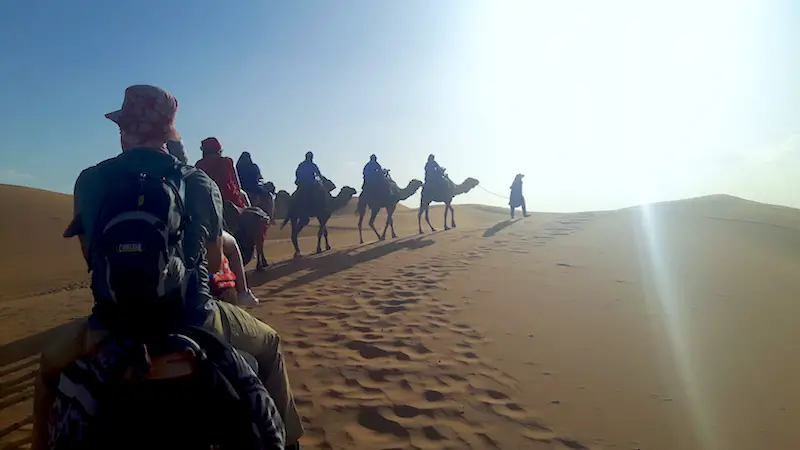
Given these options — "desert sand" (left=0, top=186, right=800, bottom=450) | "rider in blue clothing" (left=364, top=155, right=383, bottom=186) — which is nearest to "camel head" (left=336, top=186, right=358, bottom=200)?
"rider in blue clothing" (left=364, top=155, right=383, bottom=186)

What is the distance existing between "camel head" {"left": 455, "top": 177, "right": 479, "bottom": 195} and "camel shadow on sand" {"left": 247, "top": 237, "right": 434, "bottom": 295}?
6.52 metres

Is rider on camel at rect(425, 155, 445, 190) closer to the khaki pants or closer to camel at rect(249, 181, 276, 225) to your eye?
camel at rect(249, 181, 276, 225)

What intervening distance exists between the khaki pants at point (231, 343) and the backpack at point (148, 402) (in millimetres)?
257

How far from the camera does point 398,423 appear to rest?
4152 millimetres

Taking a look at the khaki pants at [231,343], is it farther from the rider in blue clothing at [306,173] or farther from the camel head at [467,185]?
the camel head at [467,185]

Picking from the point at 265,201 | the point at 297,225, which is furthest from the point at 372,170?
the point at 265,201

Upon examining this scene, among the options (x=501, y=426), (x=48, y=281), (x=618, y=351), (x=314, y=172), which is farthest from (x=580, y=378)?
(x=48, y=281)

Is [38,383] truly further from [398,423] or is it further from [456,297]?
[456,297]

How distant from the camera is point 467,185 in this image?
2070 centimetres

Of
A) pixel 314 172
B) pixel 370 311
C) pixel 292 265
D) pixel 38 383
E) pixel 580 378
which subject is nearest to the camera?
pixel 38 383

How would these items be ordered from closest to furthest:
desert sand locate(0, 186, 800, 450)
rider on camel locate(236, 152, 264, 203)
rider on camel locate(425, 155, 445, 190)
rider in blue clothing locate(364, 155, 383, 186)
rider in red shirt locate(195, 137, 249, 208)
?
1. desert sand locate(0, 186, 800, 450)
2. rider in red shirt locate(195, 137, 249, 208)
3. rider on camel locate(236, 152, 264, 203)
4. rider in blue clothing locate(364, 155, 383, 186)
5. rider on camel locate(425, 155, 445, 190)

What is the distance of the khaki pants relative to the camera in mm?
1963

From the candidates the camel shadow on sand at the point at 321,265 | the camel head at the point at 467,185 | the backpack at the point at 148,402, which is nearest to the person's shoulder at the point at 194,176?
the backpack at the point at 148,402

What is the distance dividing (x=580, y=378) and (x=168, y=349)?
4453 mm
